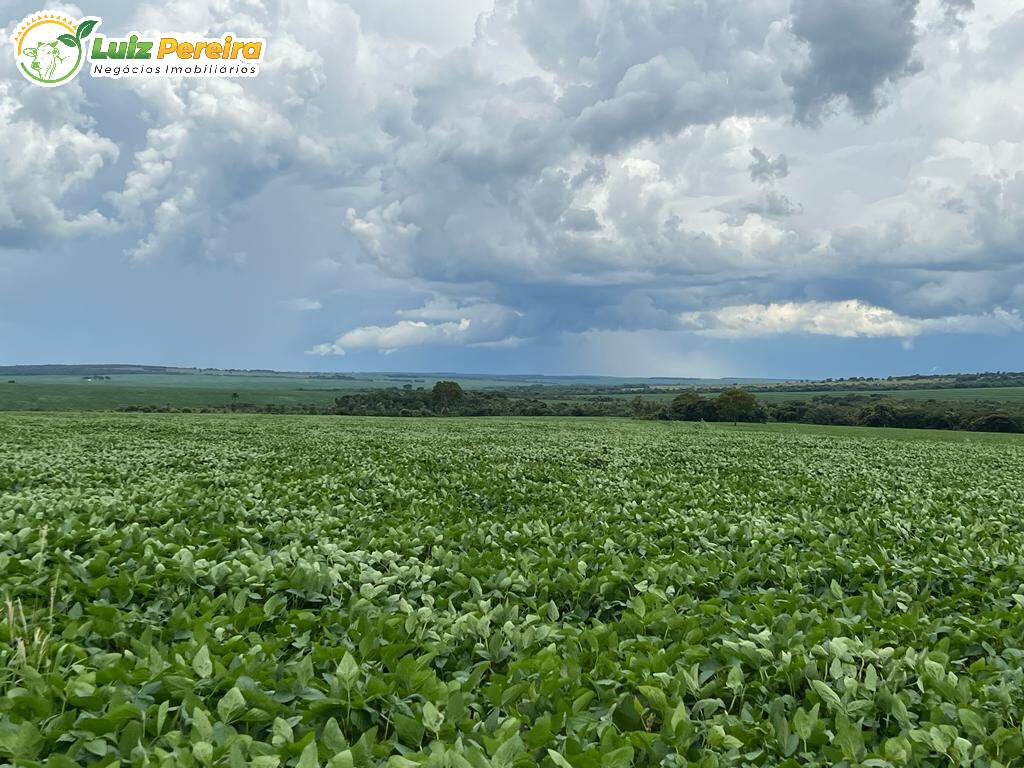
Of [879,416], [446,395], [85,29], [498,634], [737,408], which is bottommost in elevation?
[879,416]

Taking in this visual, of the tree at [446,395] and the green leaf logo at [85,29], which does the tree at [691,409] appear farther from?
the green leaf logo at [85,29]

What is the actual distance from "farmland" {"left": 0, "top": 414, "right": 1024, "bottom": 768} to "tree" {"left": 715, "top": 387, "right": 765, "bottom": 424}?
9868 centimetres

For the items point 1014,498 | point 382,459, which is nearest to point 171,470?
point 382,459

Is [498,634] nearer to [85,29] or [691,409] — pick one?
[85,29]

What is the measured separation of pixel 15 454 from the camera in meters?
19.4

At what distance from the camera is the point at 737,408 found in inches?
4225

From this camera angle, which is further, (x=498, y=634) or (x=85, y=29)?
(x=85, y=29)

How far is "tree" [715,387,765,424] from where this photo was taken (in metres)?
107

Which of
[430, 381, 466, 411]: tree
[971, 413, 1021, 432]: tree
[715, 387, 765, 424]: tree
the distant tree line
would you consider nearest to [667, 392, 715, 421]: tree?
the distant tree line

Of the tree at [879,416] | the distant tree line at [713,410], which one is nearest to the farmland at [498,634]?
the distant tree line at [713,410]

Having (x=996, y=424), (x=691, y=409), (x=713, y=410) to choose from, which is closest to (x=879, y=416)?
(x=996, y=424)

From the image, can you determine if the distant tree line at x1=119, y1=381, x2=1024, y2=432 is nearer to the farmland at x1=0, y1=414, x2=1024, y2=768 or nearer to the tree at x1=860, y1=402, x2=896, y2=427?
the tree at x1=860, y1=402, x2=896, y2=427

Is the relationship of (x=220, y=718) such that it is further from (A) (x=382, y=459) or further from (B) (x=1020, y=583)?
(A) (x=382, y=459)

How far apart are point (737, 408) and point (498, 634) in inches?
4319
